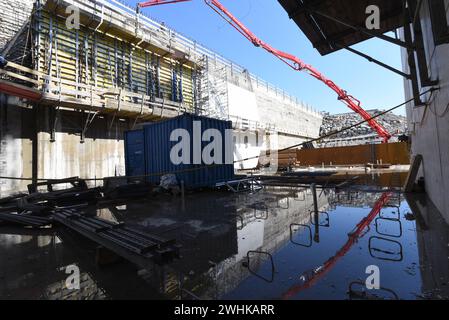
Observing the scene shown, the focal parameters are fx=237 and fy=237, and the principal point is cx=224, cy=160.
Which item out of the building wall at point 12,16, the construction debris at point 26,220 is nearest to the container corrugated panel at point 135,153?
the construction debris at point 26,220

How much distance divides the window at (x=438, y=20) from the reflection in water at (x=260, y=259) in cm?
283

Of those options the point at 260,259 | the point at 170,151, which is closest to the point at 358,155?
the point at 170,151

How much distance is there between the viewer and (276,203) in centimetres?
773

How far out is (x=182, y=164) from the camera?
9.45 meters

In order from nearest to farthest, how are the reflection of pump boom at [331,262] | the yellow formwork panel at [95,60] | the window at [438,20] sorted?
the reflection of pump boom at [331,262] < the window at [438,20] < the yellow formwork panel at [95,60]

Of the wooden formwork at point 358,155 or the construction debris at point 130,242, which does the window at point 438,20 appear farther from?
the wooden formwork at point 358,155

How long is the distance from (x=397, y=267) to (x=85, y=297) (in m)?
3.70

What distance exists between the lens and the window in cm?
→ 293

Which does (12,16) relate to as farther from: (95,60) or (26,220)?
(26,220)

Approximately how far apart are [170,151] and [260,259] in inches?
280

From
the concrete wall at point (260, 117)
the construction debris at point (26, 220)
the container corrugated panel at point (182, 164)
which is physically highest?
the concrete wall at point (260, 117)

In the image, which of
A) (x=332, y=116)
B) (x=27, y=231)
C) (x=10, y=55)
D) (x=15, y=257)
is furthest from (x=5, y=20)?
(x=332, y=116)

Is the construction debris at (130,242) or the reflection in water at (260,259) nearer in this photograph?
the reflection in water at (260,259)

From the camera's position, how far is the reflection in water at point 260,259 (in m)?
2.58
